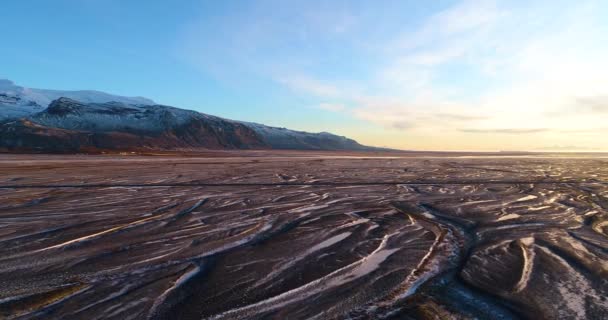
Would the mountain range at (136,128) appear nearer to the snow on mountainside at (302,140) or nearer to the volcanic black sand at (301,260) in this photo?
the snow on mountainside at (302,140)

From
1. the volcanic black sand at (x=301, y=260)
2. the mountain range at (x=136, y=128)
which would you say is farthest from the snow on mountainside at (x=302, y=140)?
the volcanic black sand at (x=301, y=260)

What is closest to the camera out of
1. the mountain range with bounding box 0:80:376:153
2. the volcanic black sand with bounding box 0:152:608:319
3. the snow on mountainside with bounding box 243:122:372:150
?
the volcanic black sand with bounding box 0:152:608:319

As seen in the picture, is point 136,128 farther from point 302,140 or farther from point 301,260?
point 301,260

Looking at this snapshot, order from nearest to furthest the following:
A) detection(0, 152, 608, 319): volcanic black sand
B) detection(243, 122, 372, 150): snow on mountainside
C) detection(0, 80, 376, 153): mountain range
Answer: detection(0, 152, 608, 319): volcanic black sand < detection(0, 80, 376, 153): mountain range < detection(243, 122, 372, 150): snow on mountainside

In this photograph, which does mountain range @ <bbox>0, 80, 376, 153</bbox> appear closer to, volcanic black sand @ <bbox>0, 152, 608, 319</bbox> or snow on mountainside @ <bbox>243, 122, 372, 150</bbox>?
snow on mountainside @ <bbox>243, 122, 372, 150</bbox>

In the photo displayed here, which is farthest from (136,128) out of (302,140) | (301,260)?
(301,260)

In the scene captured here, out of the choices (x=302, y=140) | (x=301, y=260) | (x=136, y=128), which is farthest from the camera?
(x=302, y=140)

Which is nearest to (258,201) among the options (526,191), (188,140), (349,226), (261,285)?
(349,226)

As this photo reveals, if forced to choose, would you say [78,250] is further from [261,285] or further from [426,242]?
[426,242]

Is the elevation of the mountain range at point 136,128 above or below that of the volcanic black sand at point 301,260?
above

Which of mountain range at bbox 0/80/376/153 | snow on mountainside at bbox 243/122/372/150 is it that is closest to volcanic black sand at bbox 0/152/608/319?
mountain range at bbox 0/80/376/153

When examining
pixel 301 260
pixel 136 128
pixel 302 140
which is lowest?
pixel 301 260
